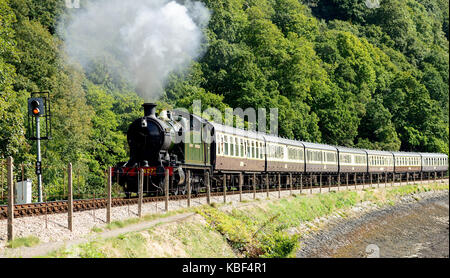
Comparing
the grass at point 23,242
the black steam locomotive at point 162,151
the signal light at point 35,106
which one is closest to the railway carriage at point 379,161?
the black steam locomotive at point 162,151

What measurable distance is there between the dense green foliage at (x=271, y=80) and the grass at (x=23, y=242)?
14.6 meters

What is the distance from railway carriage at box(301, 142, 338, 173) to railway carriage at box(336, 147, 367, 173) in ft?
4.28

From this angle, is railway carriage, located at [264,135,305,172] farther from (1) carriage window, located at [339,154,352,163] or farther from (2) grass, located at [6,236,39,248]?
(2) grass, located at [6,236,39,248]

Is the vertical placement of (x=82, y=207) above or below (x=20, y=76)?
below

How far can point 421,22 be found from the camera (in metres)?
138

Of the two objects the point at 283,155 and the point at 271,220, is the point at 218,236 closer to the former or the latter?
the point at 271,220

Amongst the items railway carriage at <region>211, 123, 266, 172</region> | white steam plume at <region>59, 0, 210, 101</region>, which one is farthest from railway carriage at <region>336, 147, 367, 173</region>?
railway carriage at <region>211, 123, 266, 172</region>

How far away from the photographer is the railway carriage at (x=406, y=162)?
64062 millimetres

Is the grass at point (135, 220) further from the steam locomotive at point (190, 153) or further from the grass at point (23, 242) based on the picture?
the steam locomotive at point (190, 153)

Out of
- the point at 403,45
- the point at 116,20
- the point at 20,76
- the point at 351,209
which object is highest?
the point at 403,45

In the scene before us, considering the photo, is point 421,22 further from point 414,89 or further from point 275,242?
point 275,242
